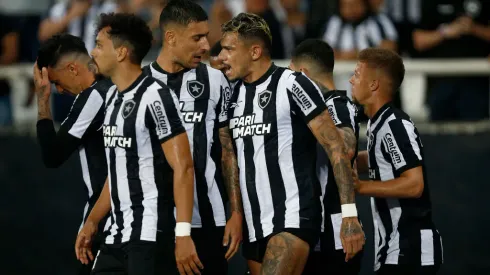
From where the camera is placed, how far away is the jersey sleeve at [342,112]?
7.64 m

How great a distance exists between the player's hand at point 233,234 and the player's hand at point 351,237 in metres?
0.79

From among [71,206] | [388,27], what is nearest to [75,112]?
[71,206]

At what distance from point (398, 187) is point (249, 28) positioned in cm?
143

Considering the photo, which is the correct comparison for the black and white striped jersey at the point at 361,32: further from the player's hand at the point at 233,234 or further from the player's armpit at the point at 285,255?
the player's armpit at the point at 285,255

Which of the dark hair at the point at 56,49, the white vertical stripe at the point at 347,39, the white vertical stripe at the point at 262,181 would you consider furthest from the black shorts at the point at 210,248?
the white vertical stripe at the point at 347,39

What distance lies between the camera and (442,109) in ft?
38.2

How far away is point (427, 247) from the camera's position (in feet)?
25.1

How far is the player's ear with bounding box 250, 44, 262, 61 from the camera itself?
7367 mm

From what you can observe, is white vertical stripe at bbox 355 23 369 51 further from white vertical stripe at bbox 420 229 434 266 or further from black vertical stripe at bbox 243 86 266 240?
black vertical stripe at bbox 243 86 266 240

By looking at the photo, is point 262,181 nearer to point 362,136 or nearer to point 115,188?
point 115,188

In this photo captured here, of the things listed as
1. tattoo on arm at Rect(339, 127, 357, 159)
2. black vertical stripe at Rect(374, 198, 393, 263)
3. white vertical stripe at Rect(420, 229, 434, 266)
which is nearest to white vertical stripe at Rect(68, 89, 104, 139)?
tattoo on arm at Rect(339, 127, 357, 159)

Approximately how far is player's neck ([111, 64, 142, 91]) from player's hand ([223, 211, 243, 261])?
110 centimetres

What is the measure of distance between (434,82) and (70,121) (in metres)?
5.60

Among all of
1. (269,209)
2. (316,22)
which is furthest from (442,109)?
(269,209)
